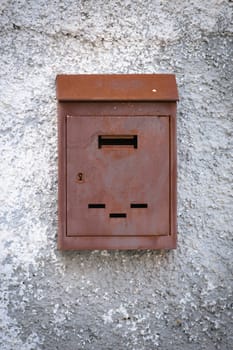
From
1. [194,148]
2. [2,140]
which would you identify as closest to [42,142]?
[2,140]

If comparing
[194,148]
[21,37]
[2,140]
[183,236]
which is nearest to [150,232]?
[183,236]

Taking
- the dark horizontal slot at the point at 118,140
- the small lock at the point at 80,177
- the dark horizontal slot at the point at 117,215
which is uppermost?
the dark horizontal slot at the point at 118,140

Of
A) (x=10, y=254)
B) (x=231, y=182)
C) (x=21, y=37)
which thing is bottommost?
(x=10, y=254)

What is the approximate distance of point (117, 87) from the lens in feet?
3.34

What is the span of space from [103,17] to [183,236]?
48 cm

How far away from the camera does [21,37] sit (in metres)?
1.08

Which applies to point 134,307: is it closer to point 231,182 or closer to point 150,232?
point 150,232

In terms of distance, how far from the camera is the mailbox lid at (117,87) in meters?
0.99

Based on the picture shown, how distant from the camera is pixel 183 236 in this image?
107 centimetres

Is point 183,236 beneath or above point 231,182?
beneath

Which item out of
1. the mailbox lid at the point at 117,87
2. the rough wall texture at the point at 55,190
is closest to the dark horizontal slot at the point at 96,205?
the rough wall texture at the point at 55,190

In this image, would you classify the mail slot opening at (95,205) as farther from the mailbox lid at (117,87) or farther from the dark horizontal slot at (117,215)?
the mailbox lid at (117,87)

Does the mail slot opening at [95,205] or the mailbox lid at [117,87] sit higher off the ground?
the mailbox lid at [117,87]

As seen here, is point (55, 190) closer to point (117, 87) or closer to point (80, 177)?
point (80, 177)
